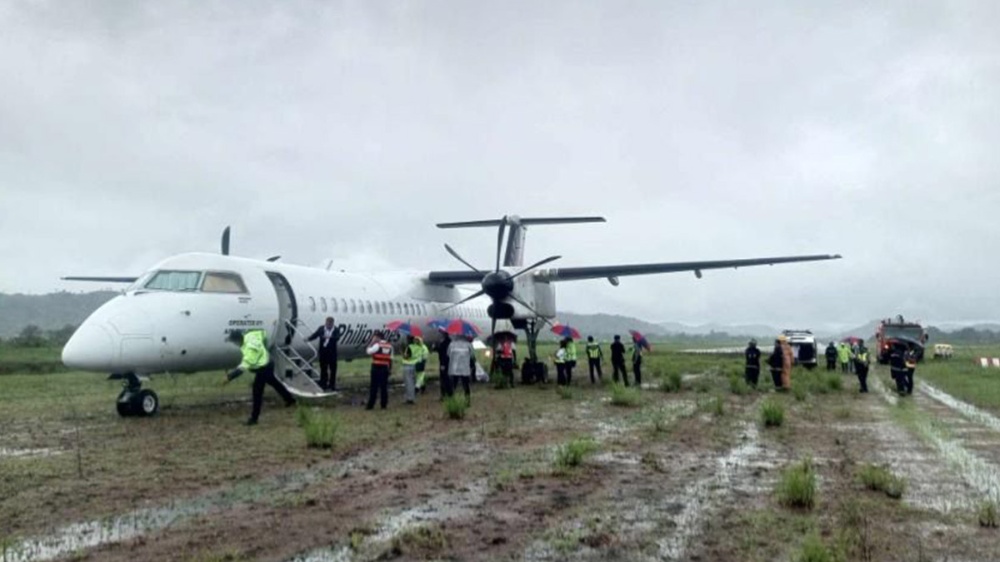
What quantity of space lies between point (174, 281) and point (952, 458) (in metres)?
12.4

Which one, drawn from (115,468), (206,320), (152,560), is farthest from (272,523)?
(206,320)

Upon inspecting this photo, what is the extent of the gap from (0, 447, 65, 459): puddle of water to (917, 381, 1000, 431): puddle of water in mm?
13564

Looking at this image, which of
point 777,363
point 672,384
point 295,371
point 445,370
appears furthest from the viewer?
point 777,363

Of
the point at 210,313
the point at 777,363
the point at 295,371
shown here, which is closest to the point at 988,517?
the point at 210,313

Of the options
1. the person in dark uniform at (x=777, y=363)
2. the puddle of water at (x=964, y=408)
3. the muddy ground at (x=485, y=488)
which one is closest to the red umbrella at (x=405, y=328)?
the muddy ground at (x=485, y=488)

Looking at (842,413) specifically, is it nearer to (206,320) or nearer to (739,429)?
(739,429)

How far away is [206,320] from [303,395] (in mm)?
2478

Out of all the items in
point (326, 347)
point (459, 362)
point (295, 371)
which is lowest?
point (295, 371)

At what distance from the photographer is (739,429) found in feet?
40.7

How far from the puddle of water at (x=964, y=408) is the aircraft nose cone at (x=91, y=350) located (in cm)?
1386

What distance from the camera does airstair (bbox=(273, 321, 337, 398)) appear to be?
16.0 metres

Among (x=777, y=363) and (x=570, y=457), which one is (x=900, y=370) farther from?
(x=570, y=457)

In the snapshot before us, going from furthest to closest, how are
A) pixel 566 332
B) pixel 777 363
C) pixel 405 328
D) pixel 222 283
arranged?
pixel 566 332 → pixel 777 363 → pixel 405 328 → pixel 222 283

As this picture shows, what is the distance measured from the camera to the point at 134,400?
13562 millimetres
